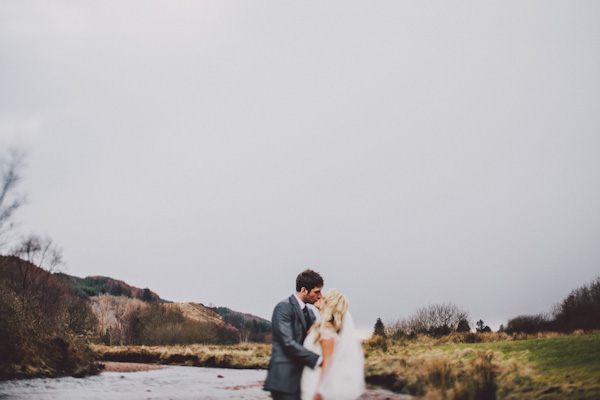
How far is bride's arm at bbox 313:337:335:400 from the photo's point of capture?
3.52 m

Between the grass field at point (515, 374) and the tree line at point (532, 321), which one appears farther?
the tree line at point (532, 321)

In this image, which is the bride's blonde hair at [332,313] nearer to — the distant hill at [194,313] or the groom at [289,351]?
the groom at [289,351]

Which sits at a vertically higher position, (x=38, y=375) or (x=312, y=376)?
(x=312, y=376)

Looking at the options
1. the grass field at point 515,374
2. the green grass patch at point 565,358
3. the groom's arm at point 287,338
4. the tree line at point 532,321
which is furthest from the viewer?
the tree line at point 532,321

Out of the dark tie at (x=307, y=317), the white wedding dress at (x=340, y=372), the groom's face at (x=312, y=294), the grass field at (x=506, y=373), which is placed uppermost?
the groom's face at (x=312, y=294)

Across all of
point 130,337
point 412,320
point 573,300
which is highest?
point 573,300

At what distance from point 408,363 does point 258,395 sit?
5435 mm

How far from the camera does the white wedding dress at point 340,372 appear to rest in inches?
137

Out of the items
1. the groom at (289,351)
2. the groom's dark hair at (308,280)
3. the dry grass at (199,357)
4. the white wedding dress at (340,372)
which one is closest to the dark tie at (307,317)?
the groom at (289,351)

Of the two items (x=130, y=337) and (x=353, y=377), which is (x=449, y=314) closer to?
(x=353, y=377)

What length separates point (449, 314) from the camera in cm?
4803

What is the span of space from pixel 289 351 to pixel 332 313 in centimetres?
55

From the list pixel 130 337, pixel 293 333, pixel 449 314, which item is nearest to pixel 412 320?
pixel 449 314

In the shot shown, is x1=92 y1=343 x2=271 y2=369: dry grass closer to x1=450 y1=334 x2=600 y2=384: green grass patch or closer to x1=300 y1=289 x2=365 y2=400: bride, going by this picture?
x1=450 y1=334 x2=600 y2=384: green grass patch
